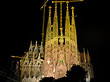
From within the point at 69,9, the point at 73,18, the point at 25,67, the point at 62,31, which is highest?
the point at 69,9

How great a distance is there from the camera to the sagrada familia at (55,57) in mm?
37281

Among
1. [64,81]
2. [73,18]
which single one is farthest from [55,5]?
[64,81]

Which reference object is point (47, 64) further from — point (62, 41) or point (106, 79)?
point (106, 79)

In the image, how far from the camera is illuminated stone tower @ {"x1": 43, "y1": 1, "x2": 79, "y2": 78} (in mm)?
37500

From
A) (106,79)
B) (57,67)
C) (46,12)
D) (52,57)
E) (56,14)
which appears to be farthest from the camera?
(46,12)

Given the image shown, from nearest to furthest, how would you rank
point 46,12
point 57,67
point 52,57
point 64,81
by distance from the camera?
point 64,81 → point 57,67 → point 52,57 → point 46,12

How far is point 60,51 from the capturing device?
131ft

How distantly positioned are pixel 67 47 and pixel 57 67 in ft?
23.2

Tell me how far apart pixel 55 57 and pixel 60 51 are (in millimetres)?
2434

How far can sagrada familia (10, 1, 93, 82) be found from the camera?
122 feet

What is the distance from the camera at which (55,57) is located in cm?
3950

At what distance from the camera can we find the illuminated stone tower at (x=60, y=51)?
37500mm

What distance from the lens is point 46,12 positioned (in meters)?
50.1

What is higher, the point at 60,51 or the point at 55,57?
the point at 60,51
